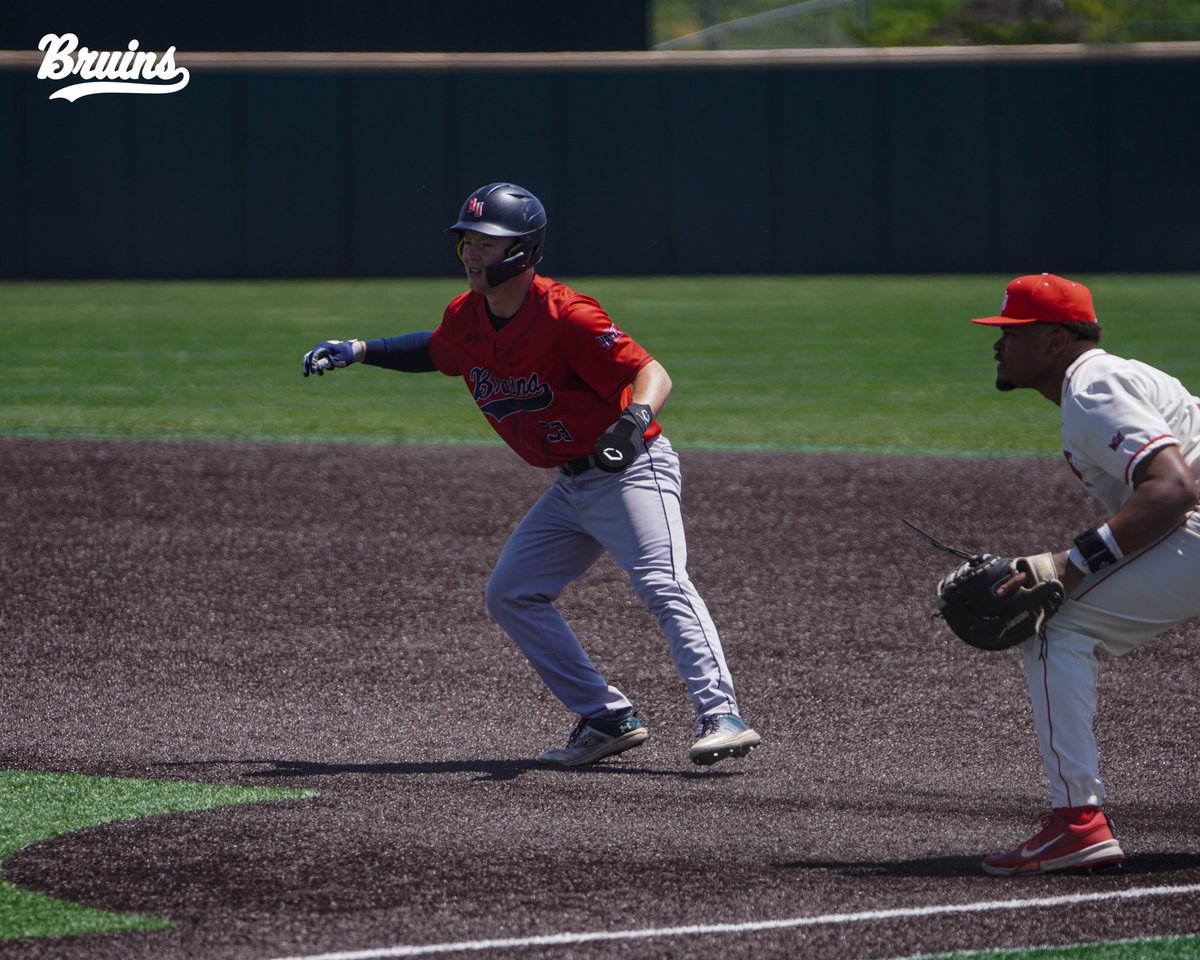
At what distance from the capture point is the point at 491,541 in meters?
8.90

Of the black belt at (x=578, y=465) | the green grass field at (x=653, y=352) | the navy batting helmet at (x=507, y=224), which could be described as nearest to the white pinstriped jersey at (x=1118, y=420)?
the black belt at (x=578, y=465)

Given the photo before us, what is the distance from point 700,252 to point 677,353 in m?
9.25

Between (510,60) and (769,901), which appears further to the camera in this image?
(510,60)

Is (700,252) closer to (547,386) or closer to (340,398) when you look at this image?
(340,398)

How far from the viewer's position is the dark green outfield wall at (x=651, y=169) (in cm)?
2458

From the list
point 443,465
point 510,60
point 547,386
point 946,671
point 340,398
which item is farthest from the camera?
point 510,60

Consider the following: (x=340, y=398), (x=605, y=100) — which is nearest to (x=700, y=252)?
(x=605, y=100)

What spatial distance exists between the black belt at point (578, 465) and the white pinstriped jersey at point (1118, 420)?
5.41 ft

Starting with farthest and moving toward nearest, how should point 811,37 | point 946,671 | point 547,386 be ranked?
point 811,37
point 946,671
point 547,386

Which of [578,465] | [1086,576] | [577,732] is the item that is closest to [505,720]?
[577,732]

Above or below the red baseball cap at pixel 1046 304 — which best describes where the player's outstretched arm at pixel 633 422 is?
below

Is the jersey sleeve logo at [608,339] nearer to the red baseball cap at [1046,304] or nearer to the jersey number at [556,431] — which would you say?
the jersey number at [556,431]

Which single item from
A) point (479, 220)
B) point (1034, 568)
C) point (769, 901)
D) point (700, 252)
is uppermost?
point (479, 220)

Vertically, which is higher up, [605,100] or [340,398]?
[605,100]
